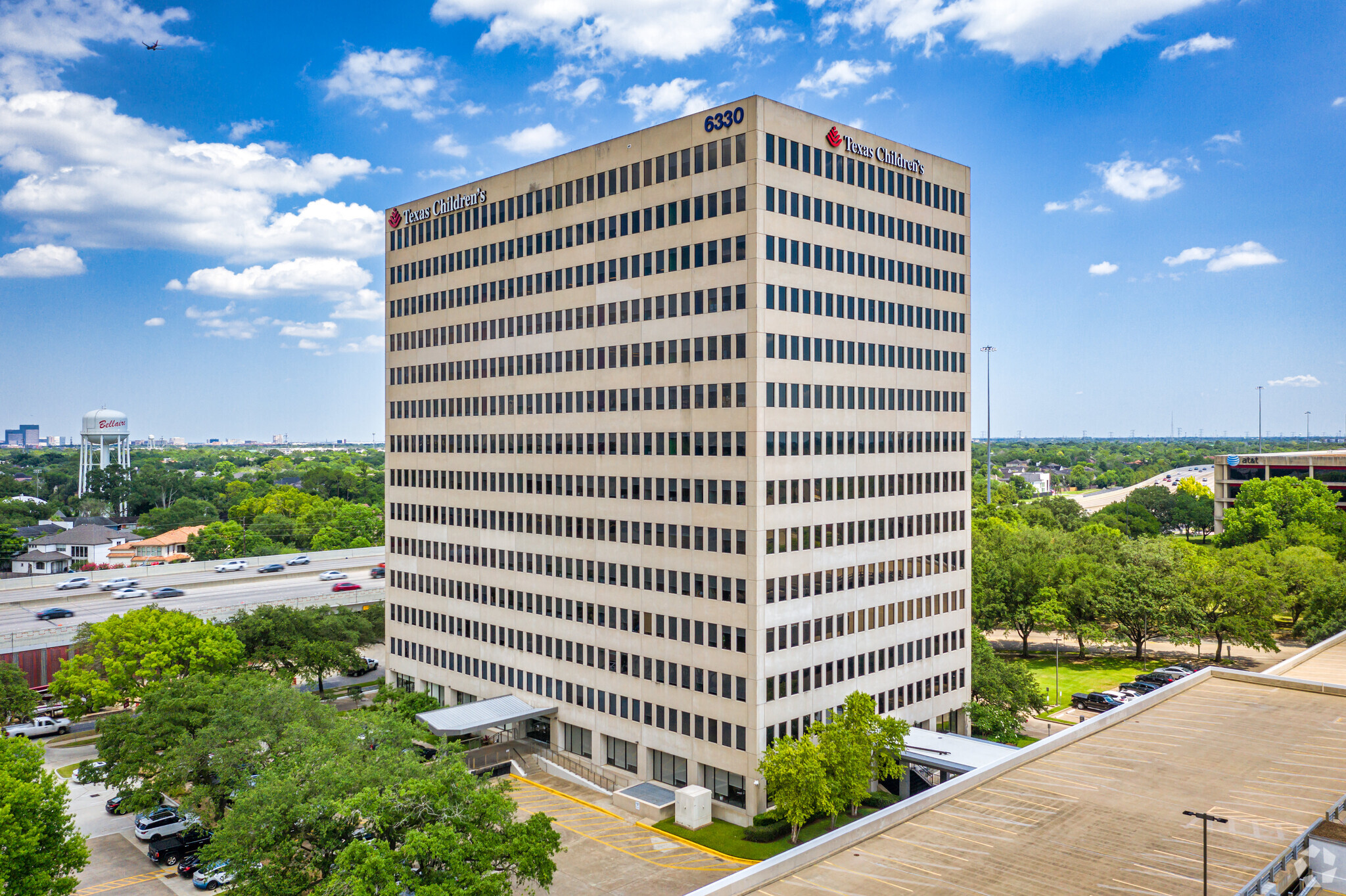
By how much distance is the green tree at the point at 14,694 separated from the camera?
7350cm

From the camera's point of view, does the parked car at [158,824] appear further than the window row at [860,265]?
No

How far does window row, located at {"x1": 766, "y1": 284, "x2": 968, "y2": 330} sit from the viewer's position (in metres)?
62.2

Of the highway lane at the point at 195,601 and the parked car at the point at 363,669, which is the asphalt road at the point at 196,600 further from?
the parked car at the point at 363,669

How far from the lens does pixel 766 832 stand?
57.2m

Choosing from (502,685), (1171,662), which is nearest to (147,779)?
(502,685)

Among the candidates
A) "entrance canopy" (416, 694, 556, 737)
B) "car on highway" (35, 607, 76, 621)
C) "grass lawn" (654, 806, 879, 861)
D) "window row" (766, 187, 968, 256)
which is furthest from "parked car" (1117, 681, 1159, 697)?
"car on highway" (35, 607, 76, 621)

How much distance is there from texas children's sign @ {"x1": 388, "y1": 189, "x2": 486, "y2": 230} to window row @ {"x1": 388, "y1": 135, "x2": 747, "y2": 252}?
513 mm

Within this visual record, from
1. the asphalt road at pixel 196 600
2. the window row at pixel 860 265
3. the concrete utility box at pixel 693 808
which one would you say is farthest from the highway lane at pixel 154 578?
the window row at pixel 860 265

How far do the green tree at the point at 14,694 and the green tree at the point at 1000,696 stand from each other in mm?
80951

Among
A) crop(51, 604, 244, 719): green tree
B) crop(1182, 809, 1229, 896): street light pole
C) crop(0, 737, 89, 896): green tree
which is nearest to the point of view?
crop(1182, 809, 1229, 896): street light pole

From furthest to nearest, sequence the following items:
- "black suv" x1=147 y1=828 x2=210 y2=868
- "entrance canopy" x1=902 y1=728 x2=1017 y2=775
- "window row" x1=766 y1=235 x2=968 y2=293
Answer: "window row" x1=766 y1=235 x2=968 y2=293, "entrance canopy" x1=902 y1=728 x2=1017 y2=775, "black suv" x1=147 y1=828 x2=210 y2=868

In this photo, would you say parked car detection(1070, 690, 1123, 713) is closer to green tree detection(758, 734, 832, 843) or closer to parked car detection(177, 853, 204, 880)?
green tree detection(758, 734, 832, 843)

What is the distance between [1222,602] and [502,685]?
A: 3248 inches

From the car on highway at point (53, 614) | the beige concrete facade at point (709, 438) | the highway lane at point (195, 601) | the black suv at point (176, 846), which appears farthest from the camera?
the car on highway at point (53, 614)
